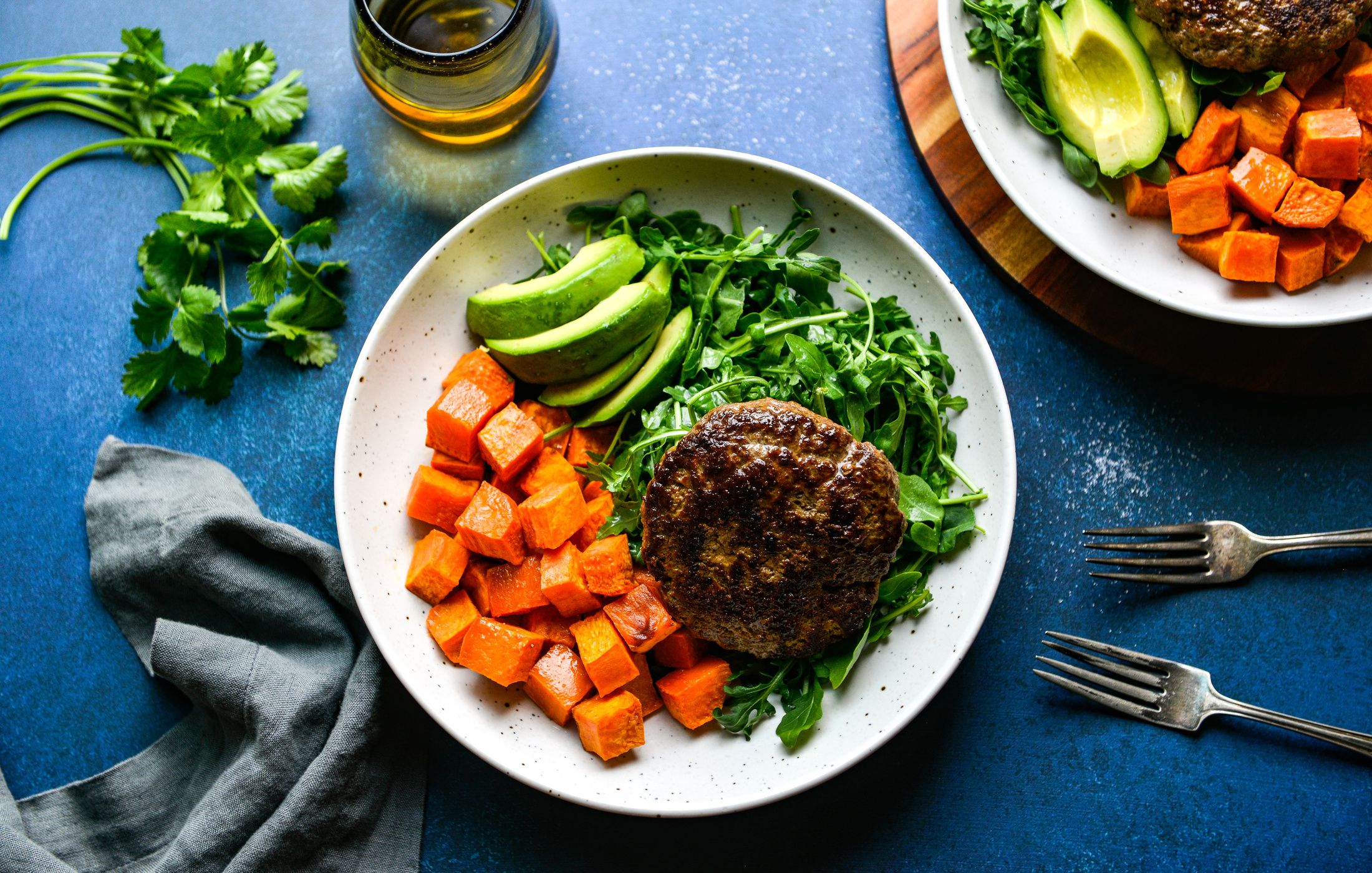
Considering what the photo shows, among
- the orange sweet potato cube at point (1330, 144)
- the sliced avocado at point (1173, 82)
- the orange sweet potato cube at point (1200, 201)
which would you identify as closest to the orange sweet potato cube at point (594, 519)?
the orange sweet potato cube at point (1200, 201)

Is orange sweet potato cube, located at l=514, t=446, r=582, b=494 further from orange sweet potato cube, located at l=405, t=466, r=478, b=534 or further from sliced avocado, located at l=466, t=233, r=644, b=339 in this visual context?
sliced avocado, located at l=466, t=233, r=644, b=339

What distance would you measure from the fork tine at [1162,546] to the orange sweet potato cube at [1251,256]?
749 mm

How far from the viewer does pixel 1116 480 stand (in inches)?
104

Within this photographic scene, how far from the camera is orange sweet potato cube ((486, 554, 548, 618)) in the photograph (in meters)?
2.35

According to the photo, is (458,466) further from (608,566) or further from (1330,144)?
(1330,144)

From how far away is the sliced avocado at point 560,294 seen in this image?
2314 mm

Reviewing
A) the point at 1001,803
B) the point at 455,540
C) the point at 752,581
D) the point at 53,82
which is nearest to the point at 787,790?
the point at 752,581

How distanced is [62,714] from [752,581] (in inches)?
82.3

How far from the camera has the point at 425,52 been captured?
2.27 meters

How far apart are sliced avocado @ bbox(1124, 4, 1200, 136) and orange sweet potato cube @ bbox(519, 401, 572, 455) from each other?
1.83 meters

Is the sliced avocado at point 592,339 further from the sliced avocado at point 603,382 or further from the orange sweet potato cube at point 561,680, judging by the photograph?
the orange sweet potato cube at point 561,680

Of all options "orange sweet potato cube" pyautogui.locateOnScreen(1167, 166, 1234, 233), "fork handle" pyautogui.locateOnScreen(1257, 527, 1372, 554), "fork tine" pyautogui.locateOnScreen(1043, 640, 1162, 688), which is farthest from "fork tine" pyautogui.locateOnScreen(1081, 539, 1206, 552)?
"orange sweet potato cube" pyautogui.locateOnScreen(1167, 166, 1234, 233)

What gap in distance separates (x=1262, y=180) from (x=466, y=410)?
2.20 meters

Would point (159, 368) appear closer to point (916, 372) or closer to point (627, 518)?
point (627, 518)
